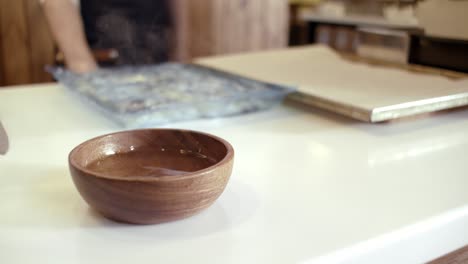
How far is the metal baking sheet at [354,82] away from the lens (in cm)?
75

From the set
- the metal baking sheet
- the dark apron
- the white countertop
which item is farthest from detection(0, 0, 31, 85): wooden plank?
the white countertop

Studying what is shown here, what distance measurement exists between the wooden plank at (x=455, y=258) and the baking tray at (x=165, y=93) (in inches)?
15.8

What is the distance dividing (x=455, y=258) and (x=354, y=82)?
0.46 meters

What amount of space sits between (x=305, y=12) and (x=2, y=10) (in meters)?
1.67

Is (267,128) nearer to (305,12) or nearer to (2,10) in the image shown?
(2,10)

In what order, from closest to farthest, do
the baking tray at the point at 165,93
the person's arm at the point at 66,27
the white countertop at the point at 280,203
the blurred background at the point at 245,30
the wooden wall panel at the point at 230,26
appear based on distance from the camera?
the white countertop at the point at 280,203 → the baking tray at the point at 165,93 → the person's arm at the point at 66,27 → the blurred background at the point at 245,30 → the wooden wall panel at the point at 230,26

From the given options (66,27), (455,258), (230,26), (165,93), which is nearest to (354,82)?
(165,93)

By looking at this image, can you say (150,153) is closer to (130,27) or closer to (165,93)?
(165,93)

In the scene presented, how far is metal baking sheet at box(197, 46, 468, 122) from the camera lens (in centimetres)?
75

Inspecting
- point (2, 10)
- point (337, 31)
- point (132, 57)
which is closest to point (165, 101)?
point (2, 10)

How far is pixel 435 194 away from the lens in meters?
0.52

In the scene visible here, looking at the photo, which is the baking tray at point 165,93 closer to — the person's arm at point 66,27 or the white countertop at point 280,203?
the white countertop at point 280,203

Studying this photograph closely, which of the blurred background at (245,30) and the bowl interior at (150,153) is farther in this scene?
the blurred background at (245,30)

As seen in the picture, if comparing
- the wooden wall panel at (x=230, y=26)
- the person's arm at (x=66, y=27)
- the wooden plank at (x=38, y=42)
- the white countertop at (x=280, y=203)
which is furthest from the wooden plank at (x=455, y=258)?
the wooden wall panel at (x=230, y=26)
